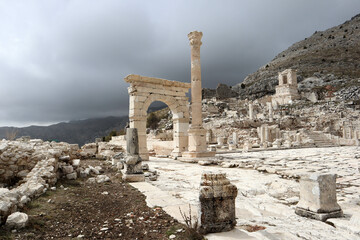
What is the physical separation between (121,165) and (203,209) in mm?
6488

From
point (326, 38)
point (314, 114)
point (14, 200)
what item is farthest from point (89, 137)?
point (326, 38)

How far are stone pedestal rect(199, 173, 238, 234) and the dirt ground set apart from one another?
0.26 m

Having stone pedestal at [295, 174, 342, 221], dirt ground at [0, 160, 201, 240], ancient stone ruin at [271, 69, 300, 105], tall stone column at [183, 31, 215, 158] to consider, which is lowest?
dirt ground at [0, 160, 201, 240]

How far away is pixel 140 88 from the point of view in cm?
1288

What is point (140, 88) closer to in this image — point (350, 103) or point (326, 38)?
point (350, 103)

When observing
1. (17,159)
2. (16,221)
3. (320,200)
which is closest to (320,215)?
(320,200)

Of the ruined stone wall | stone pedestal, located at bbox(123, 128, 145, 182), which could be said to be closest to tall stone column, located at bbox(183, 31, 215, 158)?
stone pedestal, located at bbox(123, 128, 145, 182)

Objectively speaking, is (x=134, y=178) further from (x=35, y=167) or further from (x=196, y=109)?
(x=196, y=109)

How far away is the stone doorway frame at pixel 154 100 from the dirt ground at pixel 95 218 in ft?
24.9

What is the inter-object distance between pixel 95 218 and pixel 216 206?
6.57ft

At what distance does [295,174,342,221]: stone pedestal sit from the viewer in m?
3.24

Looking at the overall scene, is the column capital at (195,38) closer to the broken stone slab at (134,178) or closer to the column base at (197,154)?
the column base at (197,154)

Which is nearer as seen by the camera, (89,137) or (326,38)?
(89,137)

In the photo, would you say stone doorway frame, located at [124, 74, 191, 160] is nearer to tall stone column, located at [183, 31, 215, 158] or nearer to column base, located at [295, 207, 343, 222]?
tall stone column, located at [183, 31, 215, 158]
